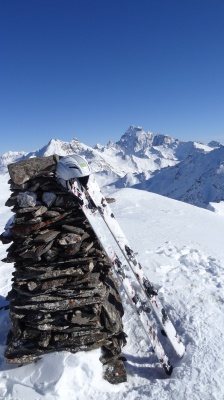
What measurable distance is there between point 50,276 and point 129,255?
2.02 m

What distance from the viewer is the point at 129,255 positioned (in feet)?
23.1

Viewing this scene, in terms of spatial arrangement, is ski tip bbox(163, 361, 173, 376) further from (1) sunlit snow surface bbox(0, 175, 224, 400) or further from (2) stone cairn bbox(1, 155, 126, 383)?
(2) stone cairn bbox(1, 155, 126, 383)

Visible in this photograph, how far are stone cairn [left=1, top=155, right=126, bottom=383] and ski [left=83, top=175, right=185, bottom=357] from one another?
1.92 ft

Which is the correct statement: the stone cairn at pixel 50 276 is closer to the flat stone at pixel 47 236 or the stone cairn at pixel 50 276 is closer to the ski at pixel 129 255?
the flat stone at pixel 47 236

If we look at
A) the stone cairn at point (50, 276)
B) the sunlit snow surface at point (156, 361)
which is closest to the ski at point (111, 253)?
the stone cairn at point (50, 276)

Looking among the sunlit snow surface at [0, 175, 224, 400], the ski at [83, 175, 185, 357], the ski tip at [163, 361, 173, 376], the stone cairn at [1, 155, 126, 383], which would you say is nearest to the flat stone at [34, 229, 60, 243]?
the stone cairn at [1, 155, 126, 383]

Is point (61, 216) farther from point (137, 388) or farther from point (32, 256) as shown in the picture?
point (137, 388)

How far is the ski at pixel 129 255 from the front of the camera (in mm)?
6891

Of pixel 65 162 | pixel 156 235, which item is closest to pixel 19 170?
pixel 65 162

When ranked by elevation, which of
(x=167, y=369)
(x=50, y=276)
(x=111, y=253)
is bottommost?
(x=167, y=369)

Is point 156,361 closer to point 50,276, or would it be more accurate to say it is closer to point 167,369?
point 167,369

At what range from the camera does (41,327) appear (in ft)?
22.9

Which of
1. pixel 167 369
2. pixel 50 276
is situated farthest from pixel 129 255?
pixel 167 369

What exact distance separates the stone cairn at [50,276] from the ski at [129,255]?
0.58 metres
